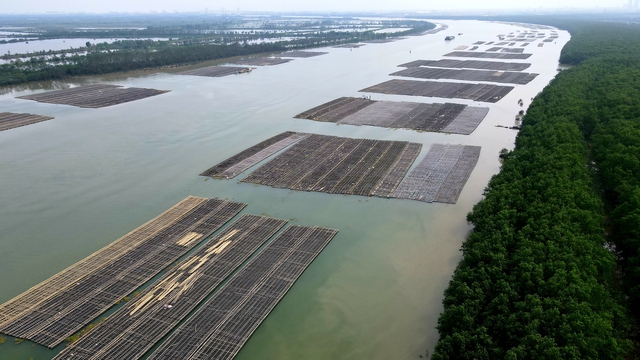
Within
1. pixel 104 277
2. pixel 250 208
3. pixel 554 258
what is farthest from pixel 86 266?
pixel 554 258

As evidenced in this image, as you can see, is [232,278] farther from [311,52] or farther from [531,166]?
[311,52]

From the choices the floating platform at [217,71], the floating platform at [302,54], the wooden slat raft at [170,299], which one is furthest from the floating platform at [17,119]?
the floating platform at [302,54]

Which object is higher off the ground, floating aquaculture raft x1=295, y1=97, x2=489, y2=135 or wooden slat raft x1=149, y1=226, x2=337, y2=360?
floating aquaculture raft x1=295, y1=97, x2=489, y2=135

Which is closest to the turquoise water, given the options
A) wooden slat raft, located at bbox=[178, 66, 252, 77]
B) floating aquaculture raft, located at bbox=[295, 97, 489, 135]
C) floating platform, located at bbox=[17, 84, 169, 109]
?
floating aquaculture raft, located at bbox=[295, 97, 489, 135]

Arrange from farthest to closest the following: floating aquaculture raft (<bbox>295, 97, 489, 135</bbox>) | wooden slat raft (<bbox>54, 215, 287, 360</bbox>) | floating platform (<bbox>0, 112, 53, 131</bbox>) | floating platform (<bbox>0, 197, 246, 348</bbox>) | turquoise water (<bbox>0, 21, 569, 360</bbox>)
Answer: floating platform (<bbox>0, 112, 53, 131</bbox>) → floating aquaculture raft (<bbox>295, 97, 489, 135</bbox>) → turquoise water (<bbox>0, 21, 569, 360</bbox>) → floating platform (<bbox>0, 197, 246, 348</bbox>) → wooden slat raft (<bbox>54, 215, 287, 360</bbox>)

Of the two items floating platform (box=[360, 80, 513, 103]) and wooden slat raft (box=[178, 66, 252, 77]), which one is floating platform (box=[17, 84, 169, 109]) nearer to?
wooden slat raft (box=[178, 66, 252, 77])

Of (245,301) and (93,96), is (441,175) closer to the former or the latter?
(245,301)

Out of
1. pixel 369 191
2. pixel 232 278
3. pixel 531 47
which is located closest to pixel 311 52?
pixel 531 47
